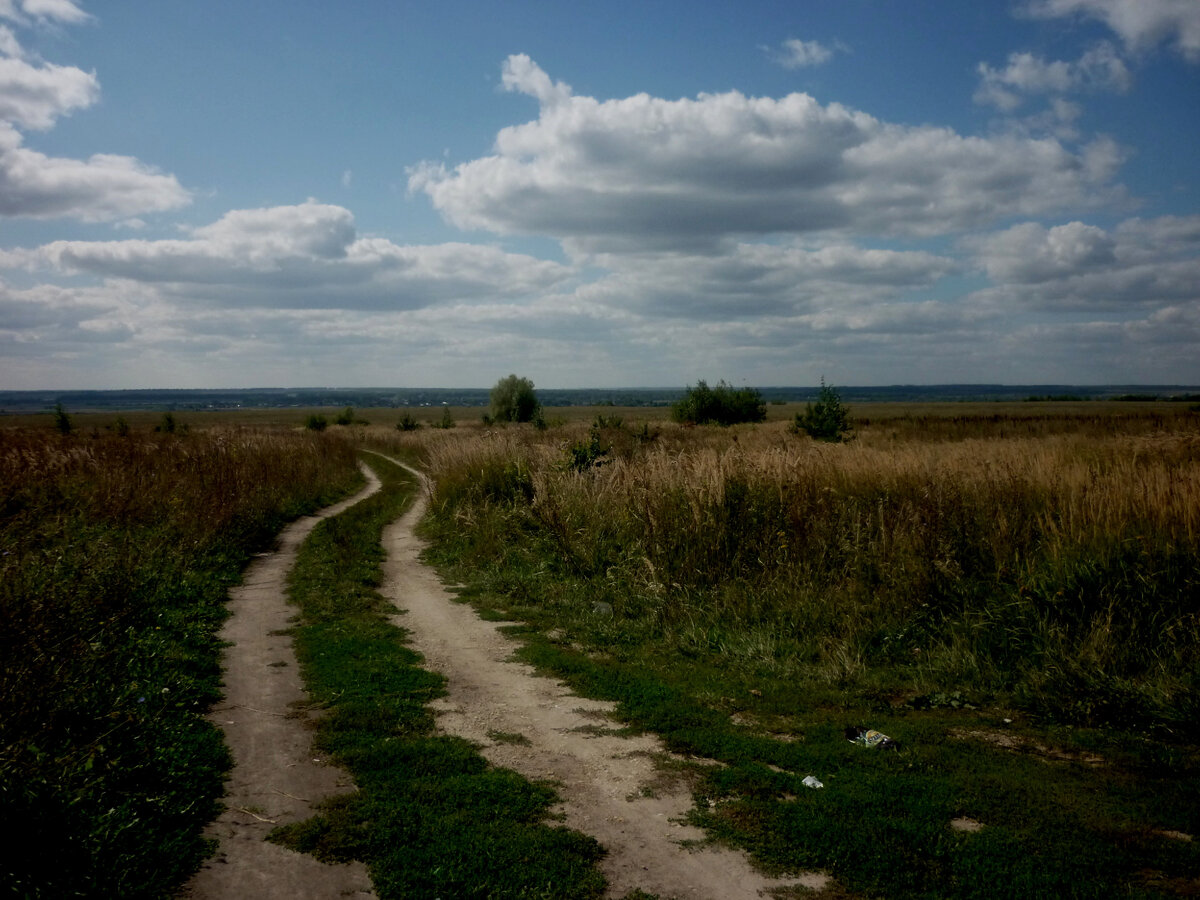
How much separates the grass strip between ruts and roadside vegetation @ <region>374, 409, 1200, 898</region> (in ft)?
3.63

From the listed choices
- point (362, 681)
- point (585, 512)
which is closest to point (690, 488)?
point (585, 512)

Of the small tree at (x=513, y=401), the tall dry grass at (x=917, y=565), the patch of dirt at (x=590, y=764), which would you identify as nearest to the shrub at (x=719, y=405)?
the small tree at (x=513, y=401)

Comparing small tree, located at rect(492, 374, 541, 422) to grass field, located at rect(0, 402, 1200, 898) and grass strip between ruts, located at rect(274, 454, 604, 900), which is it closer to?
grass field, located at rect(0, 402, 1200, 898)

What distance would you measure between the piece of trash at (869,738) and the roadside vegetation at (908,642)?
0.09m

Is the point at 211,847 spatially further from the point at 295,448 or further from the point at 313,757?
the point at 295,448

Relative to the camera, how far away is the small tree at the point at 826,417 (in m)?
30.9

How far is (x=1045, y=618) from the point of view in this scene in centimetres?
767

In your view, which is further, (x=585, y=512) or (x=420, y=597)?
(x=585, y=512)

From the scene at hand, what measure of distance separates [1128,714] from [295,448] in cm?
2731

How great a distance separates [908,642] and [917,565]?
1.02 m

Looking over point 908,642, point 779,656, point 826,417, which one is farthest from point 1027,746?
point 826,417

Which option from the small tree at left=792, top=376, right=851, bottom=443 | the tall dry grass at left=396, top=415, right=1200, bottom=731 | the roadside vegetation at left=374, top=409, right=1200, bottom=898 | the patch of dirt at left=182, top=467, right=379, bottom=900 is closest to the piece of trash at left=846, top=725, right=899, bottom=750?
the roadside vegetation at left=374, top=409, right=1200, bottom=898

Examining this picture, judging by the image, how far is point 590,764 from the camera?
5.74m

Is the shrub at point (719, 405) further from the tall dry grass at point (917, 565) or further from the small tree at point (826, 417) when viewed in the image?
the tall dry grass at point (917, 565)
